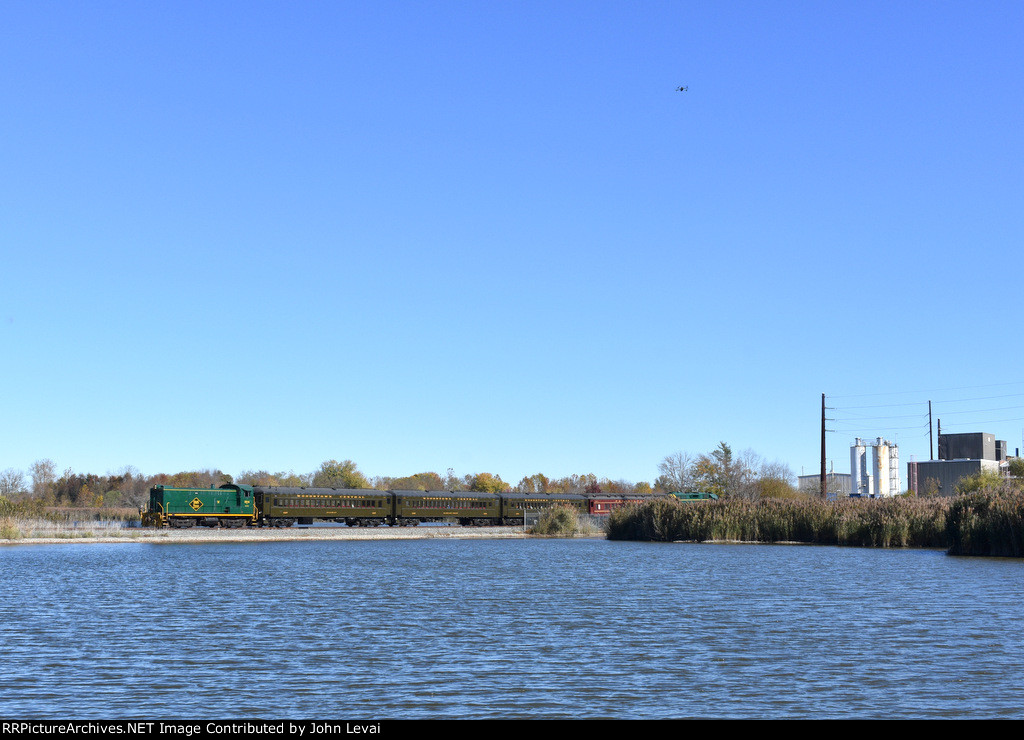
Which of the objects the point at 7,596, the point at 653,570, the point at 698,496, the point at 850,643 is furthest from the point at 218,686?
the point at 698,496

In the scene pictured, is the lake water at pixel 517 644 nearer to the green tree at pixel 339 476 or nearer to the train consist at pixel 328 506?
the train consist at pixel 328 506

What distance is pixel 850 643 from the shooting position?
2206cm

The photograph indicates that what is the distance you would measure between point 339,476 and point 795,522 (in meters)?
113

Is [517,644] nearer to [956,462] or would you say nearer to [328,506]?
[328,506]

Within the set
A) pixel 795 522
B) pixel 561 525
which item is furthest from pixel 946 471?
pixel 795 522

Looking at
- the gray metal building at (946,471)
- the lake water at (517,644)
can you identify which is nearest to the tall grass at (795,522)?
the lake water at (517,644)

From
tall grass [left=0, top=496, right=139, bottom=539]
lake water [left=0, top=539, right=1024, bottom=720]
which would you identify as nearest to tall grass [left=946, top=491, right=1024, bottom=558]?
lake water [left=0, top=539, right=1024, bottom=720]

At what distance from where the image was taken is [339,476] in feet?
562

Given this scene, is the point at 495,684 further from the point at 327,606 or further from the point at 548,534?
the point at 548,534

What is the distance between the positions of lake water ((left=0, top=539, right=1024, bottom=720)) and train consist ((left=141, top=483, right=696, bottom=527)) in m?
42.9

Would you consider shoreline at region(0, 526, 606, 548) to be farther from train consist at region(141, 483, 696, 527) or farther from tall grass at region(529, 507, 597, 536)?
train consist at region(141, 483, 696, 527)

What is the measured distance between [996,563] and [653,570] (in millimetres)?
16502

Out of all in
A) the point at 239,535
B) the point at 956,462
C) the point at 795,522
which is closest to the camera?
the point at 795,522

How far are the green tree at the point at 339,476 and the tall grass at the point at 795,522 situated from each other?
88474mm
